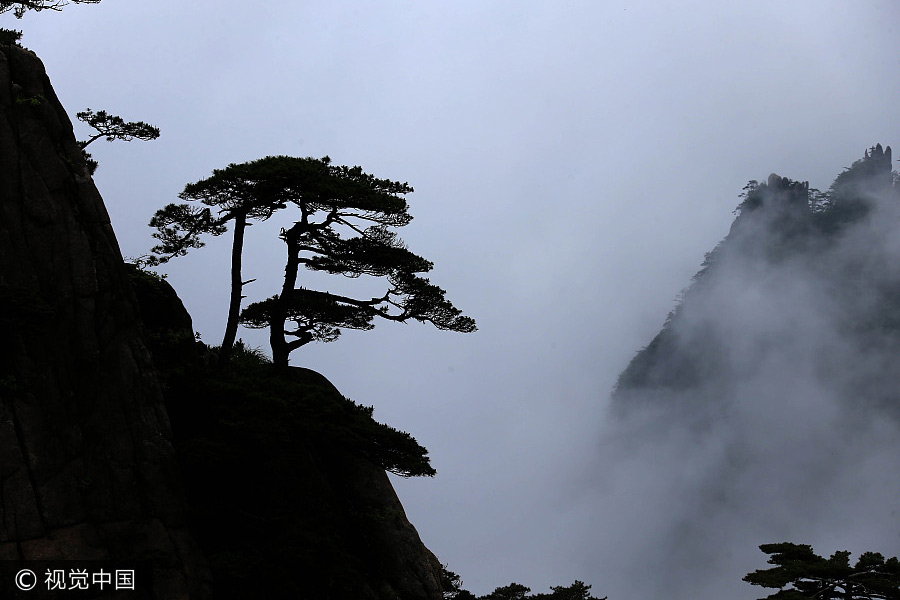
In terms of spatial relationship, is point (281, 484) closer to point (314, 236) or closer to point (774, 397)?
point (314, 236)

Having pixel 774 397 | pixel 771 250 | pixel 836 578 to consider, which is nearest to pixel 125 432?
pixel 836 578

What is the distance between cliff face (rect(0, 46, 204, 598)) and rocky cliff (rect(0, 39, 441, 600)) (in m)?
0.03

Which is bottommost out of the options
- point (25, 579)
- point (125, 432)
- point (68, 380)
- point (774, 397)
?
point (25, 579)

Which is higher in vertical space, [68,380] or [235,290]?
[235,290]

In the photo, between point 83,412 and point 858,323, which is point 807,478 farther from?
point 83,412

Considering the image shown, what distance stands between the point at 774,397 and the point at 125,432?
113 meters

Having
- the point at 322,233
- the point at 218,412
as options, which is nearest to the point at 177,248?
the point at 322,233

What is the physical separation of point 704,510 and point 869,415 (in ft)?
90.3

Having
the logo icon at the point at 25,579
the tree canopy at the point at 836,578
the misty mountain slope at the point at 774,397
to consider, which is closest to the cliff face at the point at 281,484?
the logo icon at the point at 25,579

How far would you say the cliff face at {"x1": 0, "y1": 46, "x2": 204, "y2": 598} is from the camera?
1360 cm

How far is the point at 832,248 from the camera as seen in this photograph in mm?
115375

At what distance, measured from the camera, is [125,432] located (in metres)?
14.7

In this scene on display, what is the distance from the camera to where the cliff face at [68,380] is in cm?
1360

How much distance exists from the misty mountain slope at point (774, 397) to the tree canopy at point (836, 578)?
9595 cm
